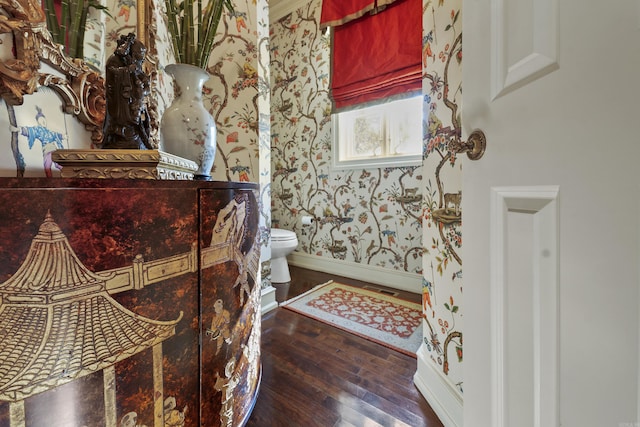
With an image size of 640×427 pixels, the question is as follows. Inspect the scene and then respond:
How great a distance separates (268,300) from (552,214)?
1.63 m

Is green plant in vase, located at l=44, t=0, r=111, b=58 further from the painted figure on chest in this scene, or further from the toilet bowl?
the toilet bowl

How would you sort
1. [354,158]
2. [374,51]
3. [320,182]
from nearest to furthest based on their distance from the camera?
1. [374,51]
2. [354,158]
3. [320,182]

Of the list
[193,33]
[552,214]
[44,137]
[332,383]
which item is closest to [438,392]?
[332,383]

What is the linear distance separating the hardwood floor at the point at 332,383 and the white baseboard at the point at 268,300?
7.6 inches

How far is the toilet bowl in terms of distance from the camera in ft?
6.63

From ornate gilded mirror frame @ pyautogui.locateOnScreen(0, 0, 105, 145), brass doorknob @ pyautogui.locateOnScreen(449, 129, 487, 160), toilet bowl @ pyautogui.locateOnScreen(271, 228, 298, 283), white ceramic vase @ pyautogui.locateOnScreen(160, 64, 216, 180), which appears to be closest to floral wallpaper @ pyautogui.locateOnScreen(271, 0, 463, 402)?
brass doorknob @ pyautogui.locateOnScreen(449, 129, 487, 160)

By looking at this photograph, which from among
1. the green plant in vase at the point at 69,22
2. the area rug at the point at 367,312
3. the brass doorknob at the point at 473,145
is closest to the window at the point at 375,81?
the area rug at the point at 367,312

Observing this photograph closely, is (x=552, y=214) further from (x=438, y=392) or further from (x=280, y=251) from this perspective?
(x=280, y=251)

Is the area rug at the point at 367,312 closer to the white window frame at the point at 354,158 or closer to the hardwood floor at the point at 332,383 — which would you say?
the hardwood floor at the point at 332,383

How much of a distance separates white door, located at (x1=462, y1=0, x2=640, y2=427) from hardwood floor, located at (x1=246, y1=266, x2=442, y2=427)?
1.61 ft

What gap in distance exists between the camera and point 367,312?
1.66 metres

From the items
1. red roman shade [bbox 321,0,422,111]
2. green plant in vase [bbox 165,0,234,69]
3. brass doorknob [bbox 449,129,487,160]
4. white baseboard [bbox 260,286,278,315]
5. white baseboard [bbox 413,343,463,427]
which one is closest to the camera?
brass doorknob [bbox 449,129,487,160]

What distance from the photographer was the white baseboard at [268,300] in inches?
65.6

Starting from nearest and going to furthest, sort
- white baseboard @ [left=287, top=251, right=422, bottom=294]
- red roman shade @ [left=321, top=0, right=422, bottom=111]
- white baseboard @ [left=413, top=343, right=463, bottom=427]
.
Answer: white baseboard @ [left=413, top=343, right=463, bottom=427] → red roman shade @ [left=321, top=0, right=422, bottom=111] → white baseboard @ [left=287, top=251, right=422, bottom=294]
